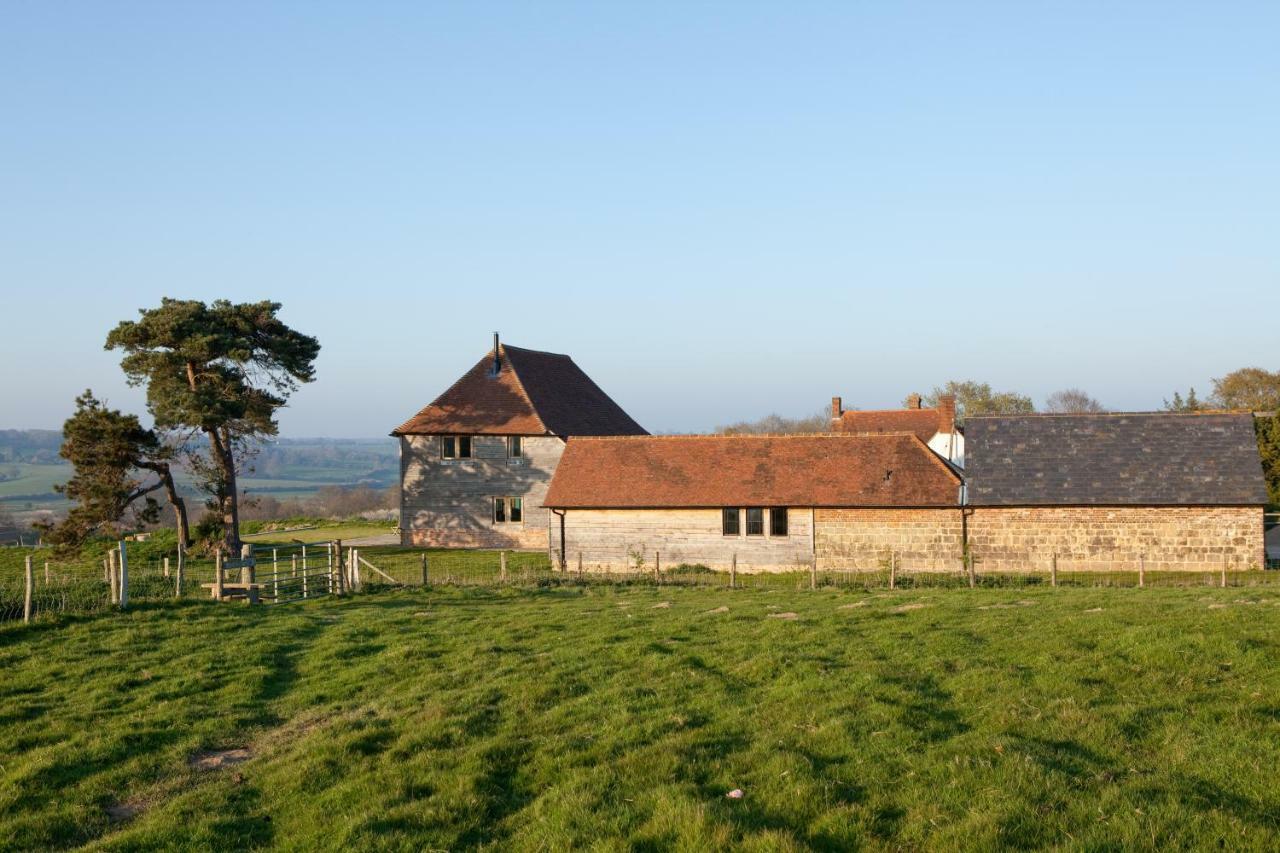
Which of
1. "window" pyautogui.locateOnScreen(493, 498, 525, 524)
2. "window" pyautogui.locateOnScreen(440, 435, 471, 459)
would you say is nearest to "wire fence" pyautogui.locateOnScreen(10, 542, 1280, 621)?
"window" pyautogui.locateOnScreen(493, 498, 525, 524)

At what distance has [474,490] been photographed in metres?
45.5

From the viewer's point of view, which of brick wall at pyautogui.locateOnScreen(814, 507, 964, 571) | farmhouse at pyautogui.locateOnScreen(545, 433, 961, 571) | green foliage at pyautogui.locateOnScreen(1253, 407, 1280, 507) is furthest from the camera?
green foliage at pyautogui.locateOnScreen(1253, 407, 1280, 507)

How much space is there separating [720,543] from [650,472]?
12.5 feet

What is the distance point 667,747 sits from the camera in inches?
386

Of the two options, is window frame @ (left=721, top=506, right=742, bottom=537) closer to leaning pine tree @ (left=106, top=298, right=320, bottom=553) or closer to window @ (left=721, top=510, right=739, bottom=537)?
window @ (left=721, top=510, right=739, bottom=537)

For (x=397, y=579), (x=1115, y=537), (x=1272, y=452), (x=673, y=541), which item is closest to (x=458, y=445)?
(x=673, y=541)

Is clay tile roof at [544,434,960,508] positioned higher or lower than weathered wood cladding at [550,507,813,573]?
higher

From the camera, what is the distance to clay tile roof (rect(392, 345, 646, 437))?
149ft

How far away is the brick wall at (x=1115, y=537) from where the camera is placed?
3056 centimetres

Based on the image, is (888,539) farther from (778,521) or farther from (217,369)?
(217,369)

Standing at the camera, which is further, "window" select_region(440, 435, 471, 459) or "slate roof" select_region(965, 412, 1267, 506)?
"window" select_region(440, 435, 471, 459)

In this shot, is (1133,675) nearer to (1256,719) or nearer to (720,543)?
(1256,719)

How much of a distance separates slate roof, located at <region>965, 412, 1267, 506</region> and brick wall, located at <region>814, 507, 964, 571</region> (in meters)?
1.49

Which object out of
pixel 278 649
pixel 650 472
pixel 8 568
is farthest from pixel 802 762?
pixel 8 568
